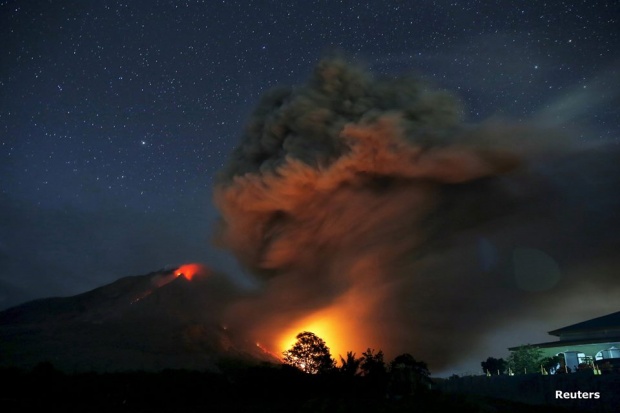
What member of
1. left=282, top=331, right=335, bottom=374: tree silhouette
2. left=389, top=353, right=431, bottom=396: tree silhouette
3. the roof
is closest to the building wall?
left=389, top=353, right=431, bottom=396: tree silhouette

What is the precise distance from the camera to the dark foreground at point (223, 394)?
78.4 ft

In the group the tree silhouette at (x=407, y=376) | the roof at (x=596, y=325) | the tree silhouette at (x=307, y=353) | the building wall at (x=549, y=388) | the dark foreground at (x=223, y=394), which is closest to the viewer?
the building wall at (x=549, y=388)

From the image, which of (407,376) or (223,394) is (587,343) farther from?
(223,394)

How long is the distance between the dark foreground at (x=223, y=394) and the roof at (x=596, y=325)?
13.9 meters

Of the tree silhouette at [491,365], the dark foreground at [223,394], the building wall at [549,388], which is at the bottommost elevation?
the dark foreground at [223,394]

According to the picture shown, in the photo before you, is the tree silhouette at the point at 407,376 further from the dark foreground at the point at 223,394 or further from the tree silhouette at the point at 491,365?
the tree silhouette at the point at 491,365

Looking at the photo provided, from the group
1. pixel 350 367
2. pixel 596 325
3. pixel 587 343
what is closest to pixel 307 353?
pixel 350 367

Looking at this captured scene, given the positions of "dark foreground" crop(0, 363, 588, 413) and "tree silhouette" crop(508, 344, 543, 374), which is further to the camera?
"tree silhouette" crop(508, 344, 543, 374)

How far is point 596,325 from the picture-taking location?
1372 inches

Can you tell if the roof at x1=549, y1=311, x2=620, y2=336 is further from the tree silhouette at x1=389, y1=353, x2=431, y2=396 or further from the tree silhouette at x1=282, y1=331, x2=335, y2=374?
the tree silhouette at x1=282, y1=331, x2=335, y2=374

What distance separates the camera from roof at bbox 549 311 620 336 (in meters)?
33.9

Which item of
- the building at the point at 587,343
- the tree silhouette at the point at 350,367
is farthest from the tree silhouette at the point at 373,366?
the building at the point at 587,343

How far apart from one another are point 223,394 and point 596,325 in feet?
92.0

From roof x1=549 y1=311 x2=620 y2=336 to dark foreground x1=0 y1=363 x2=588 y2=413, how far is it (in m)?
13.9
